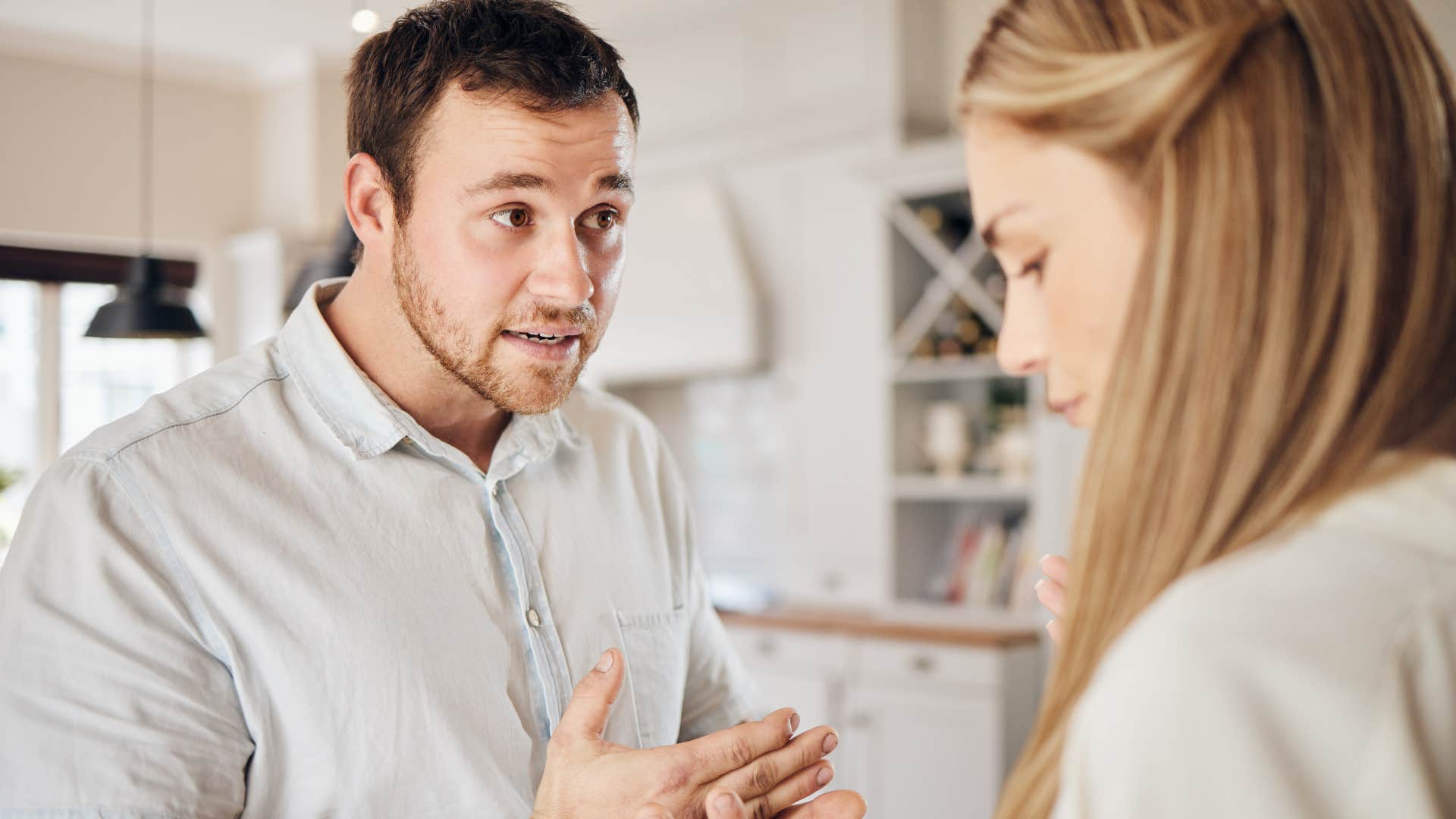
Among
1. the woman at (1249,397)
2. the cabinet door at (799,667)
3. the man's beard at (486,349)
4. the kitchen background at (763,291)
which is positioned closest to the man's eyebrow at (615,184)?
the man's beard at (486,349)

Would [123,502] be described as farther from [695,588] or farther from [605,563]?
[695,588]

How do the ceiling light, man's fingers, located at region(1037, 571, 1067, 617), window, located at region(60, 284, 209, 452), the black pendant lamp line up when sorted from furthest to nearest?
1. window, located at region(60, 284, 209, 452)
2. the black pendant lamp
3. the ceiling light
4. man's fingers, located at region(1037, 571, 1067, 617)

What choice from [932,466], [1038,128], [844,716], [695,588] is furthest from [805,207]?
[1038,128]

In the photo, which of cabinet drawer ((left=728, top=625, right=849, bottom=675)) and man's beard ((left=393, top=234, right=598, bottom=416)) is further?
cabinet drawer ((left=728, top=625, right=849, bottom=675))

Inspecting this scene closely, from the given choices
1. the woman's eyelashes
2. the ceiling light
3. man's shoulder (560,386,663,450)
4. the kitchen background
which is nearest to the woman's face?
the woman's eyelashes

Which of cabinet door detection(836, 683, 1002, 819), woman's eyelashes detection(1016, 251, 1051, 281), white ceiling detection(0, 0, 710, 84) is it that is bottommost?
cabinet door detection(836, 683, 1002, 819)

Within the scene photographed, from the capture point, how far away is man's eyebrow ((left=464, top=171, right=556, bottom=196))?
4.45 feet

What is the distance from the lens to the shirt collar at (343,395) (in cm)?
135

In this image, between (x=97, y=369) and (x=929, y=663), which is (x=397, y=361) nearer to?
(x=929, y=663)

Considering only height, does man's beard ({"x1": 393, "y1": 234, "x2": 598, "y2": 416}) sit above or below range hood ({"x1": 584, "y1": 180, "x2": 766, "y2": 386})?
below

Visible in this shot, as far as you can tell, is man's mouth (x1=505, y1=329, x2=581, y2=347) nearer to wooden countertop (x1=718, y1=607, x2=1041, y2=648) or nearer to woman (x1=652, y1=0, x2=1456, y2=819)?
woman (x1=652, y1=0, x2=1456, y2=819)

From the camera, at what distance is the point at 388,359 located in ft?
4.71

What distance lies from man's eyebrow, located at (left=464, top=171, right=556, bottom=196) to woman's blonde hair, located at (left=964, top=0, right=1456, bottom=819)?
77 cm

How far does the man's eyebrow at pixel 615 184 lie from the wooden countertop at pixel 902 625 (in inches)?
99.0
